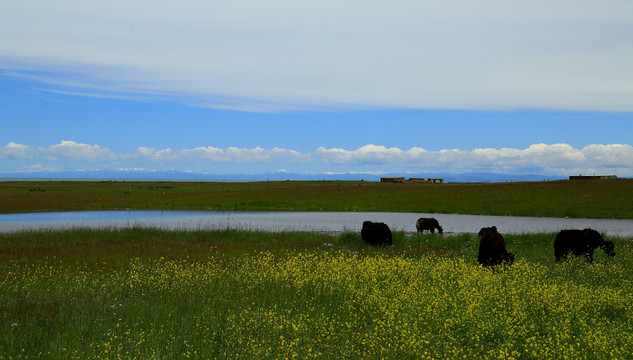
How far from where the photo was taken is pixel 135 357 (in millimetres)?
8031

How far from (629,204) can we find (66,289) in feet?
199

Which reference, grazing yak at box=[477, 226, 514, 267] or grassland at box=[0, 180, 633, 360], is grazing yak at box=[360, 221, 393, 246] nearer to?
grassland at box=[0, 180, 633, 360]

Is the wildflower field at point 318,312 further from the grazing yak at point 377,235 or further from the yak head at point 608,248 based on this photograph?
the grazing yak at point 377,235

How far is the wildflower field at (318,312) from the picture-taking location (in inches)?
353

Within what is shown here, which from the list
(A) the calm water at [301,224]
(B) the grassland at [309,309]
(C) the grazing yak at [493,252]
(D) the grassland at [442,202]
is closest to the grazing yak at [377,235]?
(B) the grassland at [309,309]

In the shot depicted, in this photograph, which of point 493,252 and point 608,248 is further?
point 608,248

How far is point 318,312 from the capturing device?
11.7 metres

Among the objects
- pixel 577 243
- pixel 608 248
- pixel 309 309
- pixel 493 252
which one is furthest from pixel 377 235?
pixel 309 309

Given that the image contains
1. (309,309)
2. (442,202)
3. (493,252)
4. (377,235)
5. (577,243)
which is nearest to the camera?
(309,309)

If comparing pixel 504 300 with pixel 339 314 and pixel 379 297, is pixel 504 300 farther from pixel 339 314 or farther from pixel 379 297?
pixel 339 314

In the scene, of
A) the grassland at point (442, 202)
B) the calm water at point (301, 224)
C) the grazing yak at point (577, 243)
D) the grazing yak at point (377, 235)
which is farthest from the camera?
the grassland at point (442, 202)

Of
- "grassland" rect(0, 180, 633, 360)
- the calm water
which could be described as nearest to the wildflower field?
"grassland" rect(0, 180, 633, 360)

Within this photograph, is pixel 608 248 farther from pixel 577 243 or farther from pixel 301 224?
pixel 301 224

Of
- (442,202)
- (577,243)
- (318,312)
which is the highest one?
(442,202)
